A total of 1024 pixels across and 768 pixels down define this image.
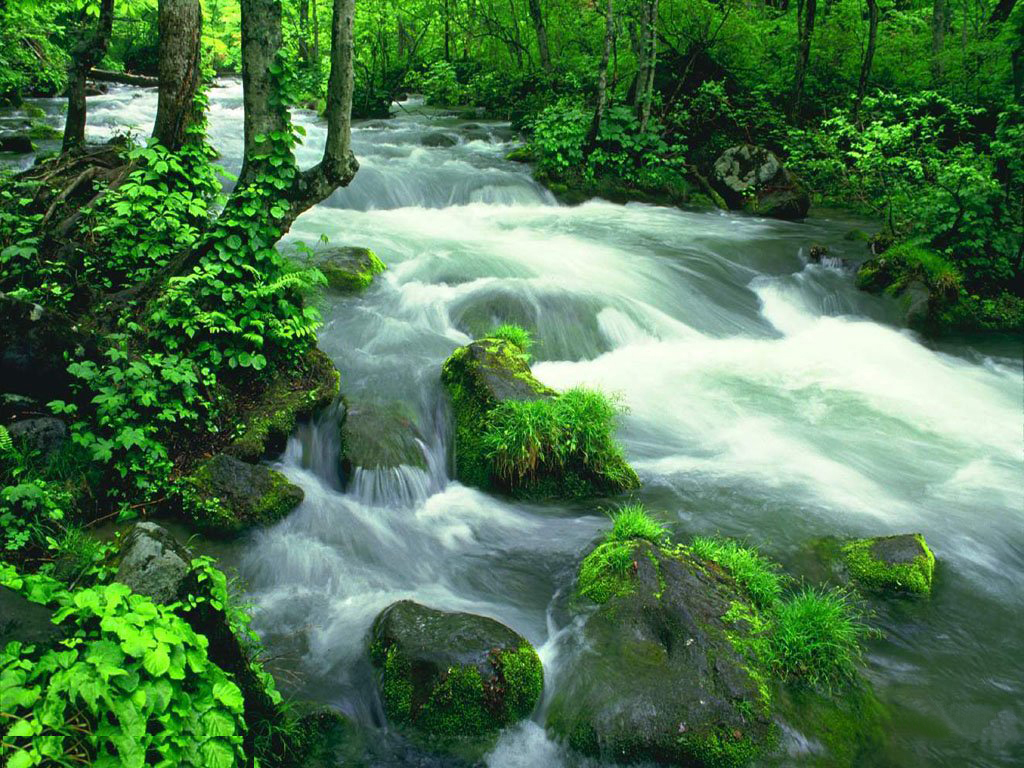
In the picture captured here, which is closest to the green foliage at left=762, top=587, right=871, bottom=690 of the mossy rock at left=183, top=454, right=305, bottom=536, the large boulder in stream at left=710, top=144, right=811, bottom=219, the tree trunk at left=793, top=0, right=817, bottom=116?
the mossy rock at left=183, top=454, right=305, bottom=536

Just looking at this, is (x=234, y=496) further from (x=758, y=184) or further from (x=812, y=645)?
(x=758, y=184)

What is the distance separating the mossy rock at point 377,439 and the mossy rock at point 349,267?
3.15 m

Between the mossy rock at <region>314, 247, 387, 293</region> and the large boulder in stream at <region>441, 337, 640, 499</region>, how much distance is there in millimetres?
3623

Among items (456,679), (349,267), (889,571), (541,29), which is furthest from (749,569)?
(541,29)

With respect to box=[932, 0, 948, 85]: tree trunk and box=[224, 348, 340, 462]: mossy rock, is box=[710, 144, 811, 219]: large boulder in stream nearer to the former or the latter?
box=[932, 0, 948, 85]: tree trunk

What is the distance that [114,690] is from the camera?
2.35 meters

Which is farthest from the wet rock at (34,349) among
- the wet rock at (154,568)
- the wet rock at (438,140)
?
the wet rock at (438,140)

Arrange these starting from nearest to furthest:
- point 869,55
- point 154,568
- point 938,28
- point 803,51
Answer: point 154,568 < point 869,55 < point 803,51 < point 938,28

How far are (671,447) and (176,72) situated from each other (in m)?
6.28

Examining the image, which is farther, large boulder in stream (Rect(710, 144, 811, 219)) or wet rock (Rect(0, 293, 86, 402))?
large boulder in stream (Rect(710, 144, 811, 219))

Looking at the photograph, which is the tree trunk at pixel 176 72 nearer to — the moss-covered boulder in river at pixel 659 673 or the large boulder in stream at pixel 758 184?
the moss-covered boulder in river at pixel 659 673

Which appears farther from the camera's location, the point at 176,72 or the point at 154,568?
the point at 176,72

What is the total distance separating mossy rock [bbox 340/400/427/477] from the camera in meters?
5.93

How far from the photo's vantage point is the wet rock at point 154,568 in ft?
9.44
